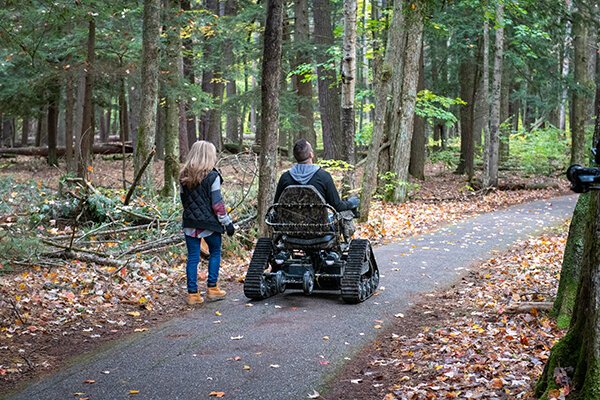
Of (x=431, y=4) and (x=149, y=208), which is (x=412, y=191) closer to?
(x=149, y=208)

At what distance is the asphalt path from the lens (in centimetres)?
562

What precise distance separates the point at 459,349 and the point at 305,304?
2.54 m

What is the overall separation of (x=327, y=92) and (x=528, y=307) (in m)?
17.4

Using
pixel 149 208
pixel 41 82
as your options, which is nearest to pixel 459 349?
pixel 149 208

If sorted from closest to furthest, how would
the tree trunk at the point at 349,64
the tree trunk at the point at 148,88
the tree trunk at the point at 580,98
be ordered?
the tree trunk at the point at 349,64
the tree trunk at the point at 148,88
the tree trunk at the point at 580,98

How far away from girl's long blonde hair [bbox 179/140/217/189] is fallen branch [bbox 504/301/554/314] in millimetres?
4094

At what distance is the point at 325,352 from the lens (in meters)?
6.64

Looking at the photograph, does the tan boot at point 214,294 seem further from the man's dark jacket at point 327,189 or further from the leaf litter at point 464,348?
the leaf litter at point 464,348

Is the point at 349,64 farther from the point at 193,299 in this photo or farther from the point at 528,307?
the point at 528,307

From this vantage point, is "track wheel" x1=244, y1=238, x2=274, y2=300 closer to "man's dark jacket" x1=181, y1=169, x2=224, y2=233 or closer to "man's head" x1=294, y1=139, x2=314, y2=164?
"man's dark jacket" x1=181, y1=169, x2=224, y2=233

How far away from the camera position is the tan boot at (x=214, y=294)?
906 cm

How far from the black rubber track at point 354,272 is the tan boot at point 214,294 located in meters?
1.71

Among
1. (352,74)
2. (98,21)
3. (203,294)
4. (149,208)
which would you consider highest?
(98,21)

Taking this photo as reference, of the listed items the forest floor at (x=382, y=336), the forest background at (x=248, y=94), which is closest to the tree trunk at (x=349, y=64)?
the forest background at (x=248, y=94)
